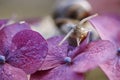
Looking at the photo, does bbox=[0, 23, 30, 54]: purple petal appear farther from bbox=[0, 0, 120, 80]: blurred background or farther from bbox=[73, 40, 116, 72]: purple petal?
bbox=[0, 0, 120, 80]: blurred background

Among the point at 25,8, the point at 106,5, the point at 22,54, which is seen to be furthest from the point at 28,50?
the point at 25,8

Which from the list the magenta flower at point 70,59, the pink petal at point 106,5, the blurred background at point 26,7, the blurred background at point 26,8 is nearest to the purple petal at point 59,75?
the magenta flower at point 70,59

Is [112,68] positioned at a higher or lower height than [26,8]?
lower

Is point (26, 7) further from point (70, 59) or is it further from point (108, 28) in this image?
point (70, 59)

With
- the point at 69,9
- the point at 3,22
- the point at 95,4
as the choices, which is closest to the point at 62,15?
the point at 69,9

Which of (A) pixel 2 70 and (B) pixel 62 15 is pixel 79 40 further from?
(B) pixel 62 15

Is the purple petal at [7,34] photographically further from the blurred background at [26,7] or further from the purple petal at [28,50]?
the blurred background at [26,7]

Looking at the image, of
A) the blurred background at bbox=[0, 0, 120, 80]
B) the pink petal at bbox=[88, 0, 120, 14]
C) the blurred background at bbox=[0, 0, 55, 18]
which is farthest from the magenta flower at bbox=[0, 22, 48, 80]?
the blurred background at bbox=[0, 0, 55, 18]

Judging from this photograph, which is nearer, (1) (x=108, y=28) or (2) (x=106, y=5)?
(1) (x=108, y=28)
